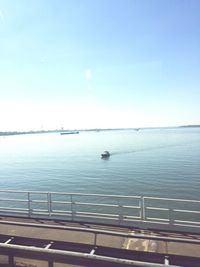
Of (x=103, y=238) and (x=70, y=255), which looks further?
(x=103, y=238)

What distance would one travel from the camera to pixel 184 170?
51688 millimetres

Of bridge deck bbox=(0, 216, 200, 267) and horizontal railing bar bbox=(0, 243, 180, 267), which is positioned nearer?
horizontal railing bar bbox=(0, 243, 180, 267)

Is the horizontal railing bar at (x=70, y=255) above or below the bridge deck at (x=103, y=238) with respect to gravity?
above

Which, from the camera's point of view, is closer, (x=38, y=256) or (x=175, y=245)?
(x=38, y=256)

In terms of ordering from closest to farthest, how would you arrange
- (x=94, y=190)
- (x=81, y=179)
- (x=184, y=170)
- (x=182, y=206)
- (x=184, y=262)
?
(x=184, y=262)
(x=182, y=206)
(x=94, y=190)
(x=81, y=179)
(x=184, y=170)

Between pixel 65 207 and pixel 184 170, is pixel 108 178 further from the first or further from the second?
pixel 65 207

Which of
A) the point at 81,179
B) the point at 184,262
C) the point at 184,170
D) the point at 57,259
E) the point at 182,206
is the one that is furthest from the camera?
the point at 184,170

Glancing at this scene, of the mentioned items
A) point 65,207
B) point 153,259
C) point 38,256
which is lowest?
point 65,207

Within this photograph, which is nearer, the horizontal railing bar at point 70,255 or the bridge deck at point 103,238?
the horizontal railing bar at point 70,255

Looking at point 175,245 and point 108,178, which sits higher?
point 175,245

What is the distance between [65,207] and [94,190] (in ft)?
30.9

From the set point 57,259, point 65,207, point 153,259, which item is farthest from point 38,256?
point 65,207

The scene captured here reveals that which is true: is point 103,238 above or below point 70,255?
below

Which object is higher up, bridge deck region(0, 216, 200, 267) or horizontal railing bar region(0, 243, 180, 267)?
horizontal railing bar region(0, 243, 180, 267)
